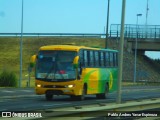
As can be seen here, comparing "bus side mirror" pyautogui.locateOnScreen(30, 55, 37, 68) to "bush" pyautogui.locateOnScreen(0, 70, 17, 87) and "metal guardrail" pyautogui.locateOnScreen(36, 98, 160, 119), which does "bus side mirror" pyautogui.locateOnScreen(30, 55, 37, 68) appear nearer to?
"metal guardrail" pyautogui.locateOnScreen(36, 98, 160, 119)

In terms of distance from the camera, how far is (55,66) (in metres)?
29.6

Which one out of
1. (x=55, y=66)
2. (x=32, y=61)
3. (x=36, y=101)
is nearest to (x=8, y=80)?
(x=32, y=61)

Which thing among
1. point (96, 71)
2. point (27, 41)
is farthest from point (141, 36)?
point (96, 71)

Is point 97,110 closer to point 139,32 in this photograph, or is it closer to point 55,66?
point 55,66

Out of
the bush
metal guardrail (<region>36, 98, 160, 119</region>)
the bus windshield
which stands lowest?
the bush

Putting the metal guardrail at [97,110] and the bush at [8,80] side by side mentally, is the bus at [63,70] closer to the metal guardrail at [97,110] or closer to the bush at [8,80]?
the metal guardrail at [97,110]

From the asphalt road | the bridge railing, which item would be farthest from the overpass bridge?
the asphalt road

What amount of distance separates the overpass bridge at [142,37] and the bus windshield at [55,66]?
2270 inches

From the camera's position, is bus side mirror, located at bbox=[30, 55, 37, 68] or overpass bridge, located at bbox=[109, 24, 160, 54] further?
overpass bridge, located at bbox=[109, 24, 160, 54]

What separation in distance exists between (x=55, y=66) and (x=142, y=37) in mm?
61246

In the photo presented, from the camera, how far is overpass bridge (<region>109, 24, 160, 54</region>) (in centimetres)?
8738

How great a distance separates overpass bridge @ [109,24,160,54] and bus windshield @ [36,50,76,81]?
2270 inches

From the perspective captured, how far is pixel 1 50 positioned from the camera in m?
102

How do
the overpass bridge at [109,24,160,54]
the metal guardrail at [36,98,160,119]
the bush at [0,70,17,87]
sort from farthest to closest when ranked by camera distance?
the overpass bridge at [109,24,160,54] → the bush at [0,70,17,87] → the metal guardrail at [36,98,160,119]
